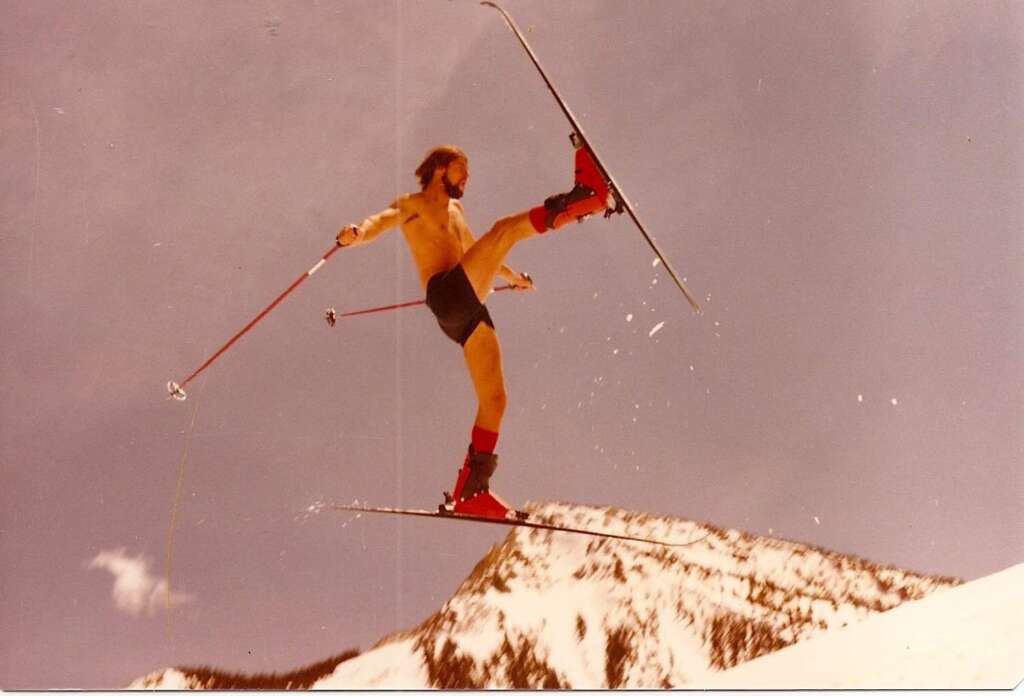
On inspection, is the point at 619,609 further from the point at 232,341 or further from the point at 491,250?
the point at 232,341

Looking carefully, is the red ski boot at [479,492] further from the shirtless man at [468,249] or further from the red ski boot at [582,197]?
the red ski boot at [582,197]

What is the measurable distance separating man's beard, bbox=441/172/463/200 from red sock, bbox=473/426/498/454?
0.80 metres

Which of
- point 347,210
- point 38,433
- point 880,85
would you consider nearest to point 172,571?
point 38,433

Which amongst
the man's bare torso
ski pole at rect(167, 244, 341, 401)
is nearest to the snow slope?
the man's bare torso

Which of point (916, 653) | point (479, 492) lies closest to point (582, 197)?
point (479, 492)

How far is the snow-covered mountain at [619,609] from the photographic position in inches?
113

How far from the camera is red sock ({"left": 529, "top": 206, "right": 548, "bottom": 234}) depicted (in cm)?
291

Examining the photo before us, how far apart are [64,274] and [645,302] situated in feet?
6.67

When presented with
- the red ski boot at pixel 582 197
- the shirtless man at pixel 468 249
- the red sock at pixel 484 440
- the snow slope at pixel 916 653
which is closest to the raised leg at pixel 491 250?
the shirtless man at pixel 468 249

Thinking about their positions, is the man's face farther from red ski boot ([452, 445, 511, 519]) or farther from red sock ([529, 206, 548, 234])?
red ski boot ([452, 445, 511, 519])

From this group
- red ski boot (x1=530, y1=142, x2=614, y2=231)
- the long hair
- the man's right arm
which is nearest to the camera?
the man's right arm

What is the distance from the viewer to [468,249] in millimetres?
2939

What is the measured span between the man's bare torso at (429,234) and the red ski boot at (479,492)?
2.09 ft

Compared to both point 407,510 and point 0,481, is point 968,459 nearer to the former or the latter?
point 407,510
